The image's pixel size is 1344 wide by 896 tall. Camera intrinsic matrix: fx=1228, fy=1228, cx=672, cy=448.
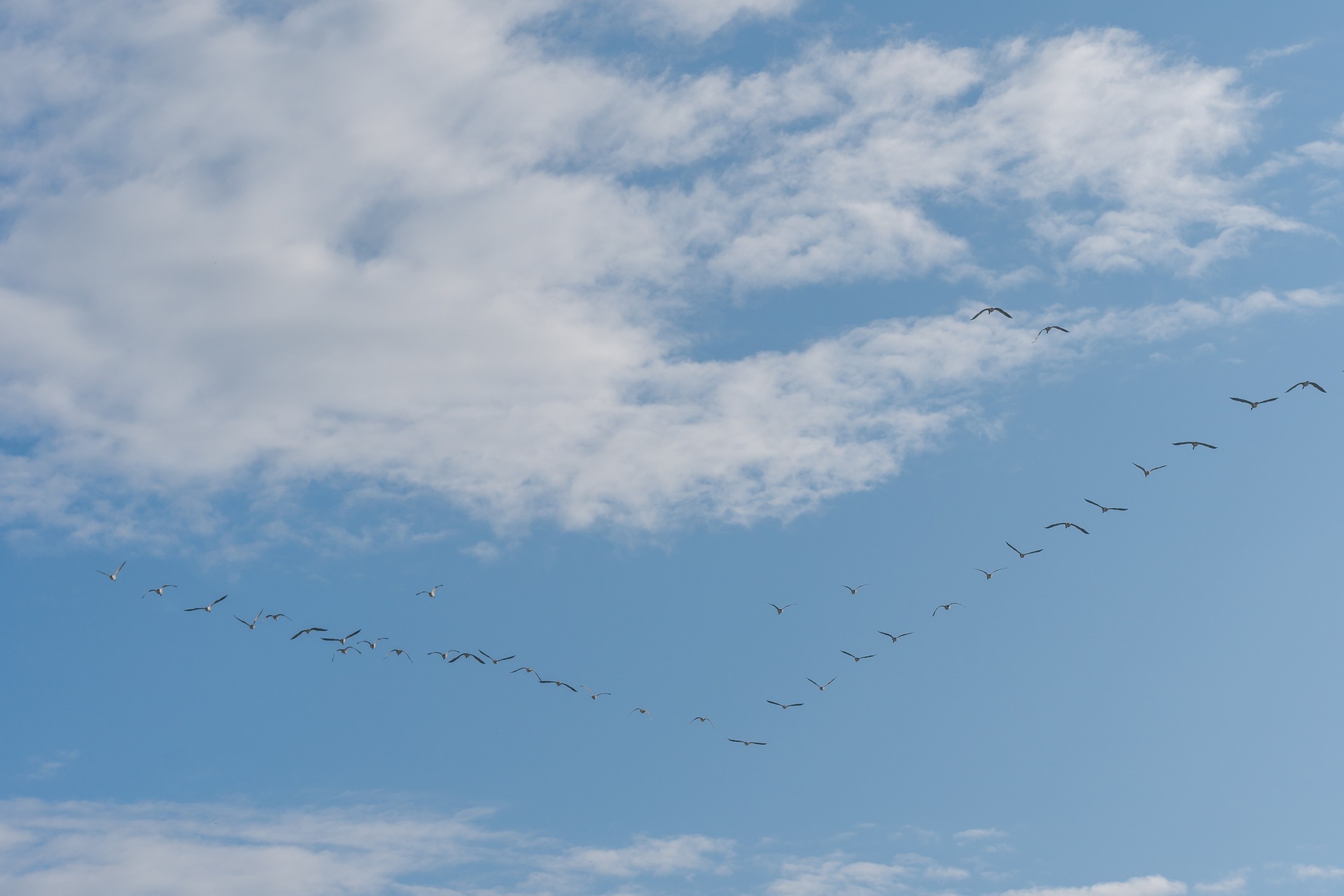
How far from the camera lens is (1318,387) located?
107 m

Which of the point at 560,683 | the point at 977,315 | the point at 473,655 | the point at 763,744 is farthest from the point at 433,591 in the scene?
the point at 977,315

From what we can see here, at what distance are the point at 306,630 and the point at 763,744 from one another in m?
53.4

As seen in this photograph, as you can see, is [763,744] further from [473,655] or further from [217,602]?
[217,602]

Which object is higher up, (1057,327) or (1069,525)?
(1057,327)

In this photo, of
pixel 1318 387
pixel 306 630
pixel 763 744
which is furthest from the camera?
pixel 763 744

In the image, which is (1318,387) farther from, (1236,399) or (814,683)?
(814,683)

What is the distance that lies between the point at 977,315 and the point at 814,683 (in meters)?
59.6

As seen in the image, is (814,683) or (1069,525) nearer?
(1069,525)

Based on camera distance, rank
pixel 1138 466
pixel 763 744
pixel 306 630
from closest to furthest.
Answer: pixel 1138 466
pixel 306 630
pixel 763 744

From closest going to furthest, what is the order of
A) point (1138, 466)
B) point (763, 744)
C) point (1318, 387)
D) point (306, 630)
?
point (1318, 387), point (1138, 466), point (306, 630), point (763, 744)

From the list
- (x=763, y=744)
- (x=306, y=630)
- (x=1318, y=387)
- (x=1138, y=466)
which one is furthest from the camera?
(x=763, y=744)

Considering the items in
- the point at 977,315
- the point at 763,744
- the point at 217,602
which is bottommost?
the point at 763,744

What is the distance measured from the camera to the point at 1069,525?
121 m

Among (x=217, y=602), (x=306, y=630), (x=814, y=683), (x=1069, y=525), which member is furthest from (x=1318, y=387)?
(x=217, y=602)
